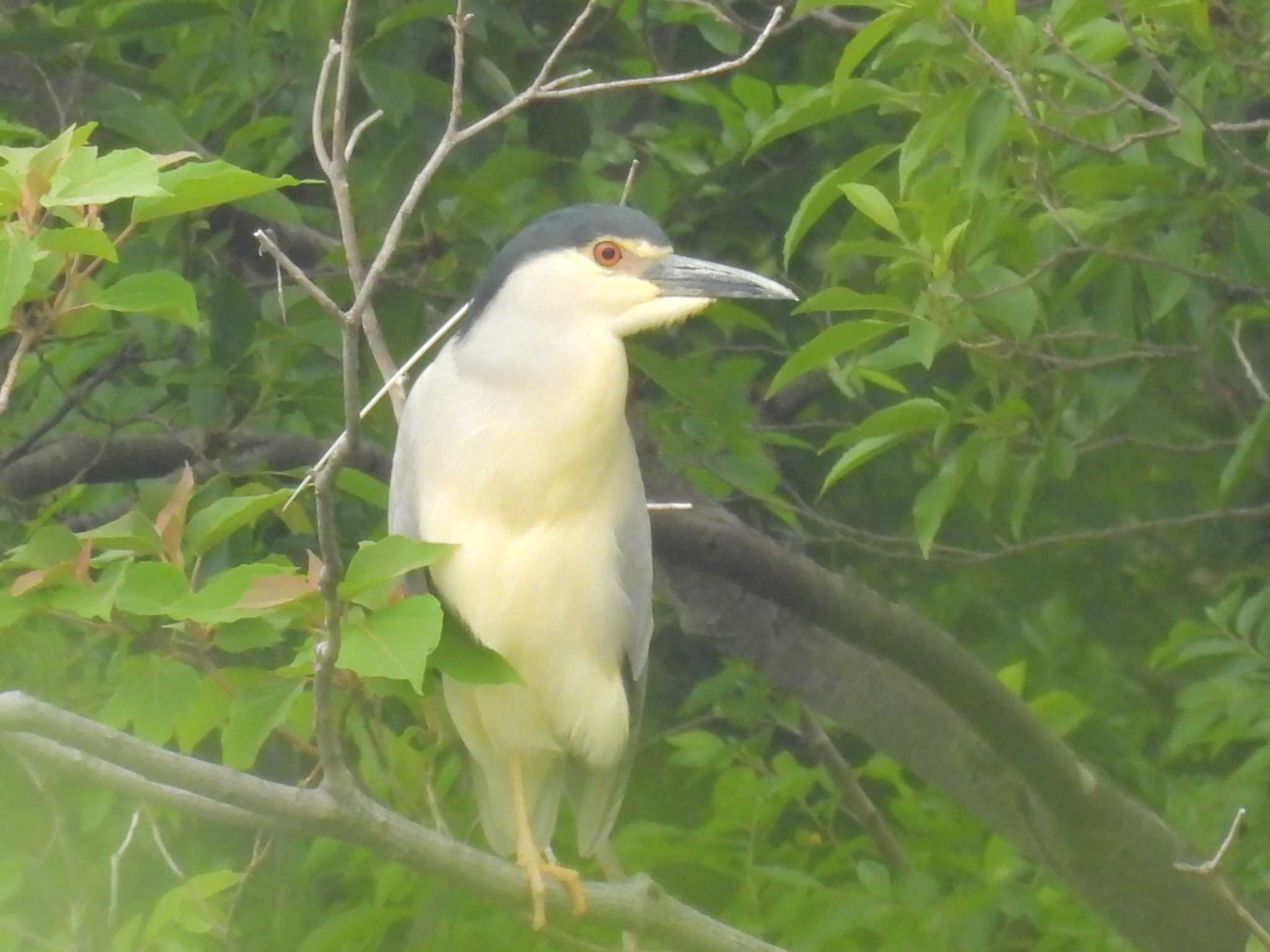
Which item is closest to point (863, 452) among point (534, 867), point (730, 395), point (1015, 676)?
point (730, 395)

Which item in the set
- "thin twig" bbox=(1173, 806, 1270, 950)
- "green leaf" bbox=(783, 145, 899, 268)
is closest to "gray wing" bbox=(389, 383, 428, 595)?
"green leaf" bbox=(783, 145, 899, 268)

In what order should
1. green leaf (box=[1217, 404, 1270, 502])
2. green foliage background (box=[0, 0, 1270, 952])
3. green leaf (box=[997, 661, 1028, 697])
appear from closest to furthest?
green foliage background (box=[0, 0, 1270, 952]) < green leaf (box=[1217, 404, 1270, 502]) < green leaf (box=[997, 661, 1028, 697])

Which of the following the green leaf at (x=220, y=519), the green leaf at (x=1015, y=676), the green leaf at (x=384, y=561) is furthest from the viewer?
the green leaf at (x=1015, y=676)

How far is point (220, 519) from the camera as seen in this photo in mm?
1839

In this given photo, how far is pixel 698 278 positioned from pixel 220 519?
2.75ft

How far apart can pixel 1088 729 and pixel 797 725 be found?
608mm

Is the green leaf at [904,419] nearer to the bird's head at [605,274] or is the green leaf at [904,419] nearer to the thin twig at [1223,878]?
the bird's head at [605,274]

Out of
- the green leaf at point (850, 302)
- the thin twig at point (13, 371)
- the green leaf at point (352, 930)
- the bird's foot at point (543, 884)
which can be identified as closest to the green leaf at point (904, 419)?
the green leaf at point (850, 302)

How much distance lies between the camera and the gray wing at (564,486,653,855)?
2629 millimetres

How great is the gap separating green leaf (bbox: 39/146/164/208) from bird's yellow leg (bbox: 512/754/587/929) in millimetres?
1035

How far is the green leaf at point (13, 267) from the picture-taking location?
5.20 feet

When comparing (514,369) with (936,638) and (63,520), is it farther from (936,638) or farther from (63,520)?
(63,520)

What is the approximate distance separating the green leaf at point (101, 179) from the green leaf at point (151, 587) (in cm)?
34

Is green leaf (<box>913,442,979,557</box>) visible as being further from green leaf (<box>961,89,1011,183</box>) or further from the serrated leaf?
the serrated leaf
